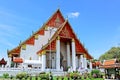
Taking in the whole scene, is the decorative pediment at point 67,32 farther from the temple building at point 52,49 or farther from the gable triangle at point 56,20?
the gable triangle at point 56,20

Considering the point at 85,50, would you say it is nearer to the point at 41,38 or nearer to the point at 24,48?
the point at 41,38

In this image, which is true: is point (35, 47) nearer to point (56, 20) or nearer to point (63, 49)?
point (63, 49)

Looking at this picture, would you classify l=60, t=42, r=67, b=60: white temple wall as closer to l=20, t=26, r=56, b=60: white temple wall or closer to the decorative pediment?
the decorative pediment

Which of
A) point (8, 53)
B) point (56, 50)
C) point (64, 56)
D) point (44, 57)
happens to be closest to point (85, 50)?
point (64, 56)

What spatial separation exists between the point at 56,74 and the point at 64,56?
8811 millimetres

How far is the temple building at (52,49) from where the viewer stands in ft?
112

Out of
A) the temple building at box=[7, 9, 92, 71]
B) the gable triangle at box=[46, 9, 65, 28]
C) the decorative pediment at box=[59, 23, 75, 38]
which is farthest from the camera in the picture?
the gable triangle at box=[46, 9, 65, 28]

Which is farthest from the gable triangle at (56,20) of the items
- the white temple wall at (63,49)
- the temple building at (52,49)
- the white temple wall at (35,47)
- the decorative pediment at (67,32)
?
the white temple wall at (63,49)

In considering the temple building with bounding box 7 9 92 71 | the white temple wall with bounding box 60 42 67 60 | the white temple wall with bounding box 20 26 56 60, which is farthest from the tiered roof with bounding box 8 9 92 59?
the white temple wall with bounding box 60 42 67 60

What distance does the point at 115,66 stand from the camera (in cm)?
3111

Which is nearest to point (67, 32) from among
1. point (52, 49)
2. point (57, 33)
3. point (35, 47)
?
point (57, 33)

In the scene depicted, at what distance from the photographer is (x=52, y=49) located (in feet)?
113

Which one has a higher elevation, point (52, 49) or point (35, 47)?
point (35, 47)

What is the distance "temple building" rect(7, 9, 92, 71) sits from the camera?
34.2 m
